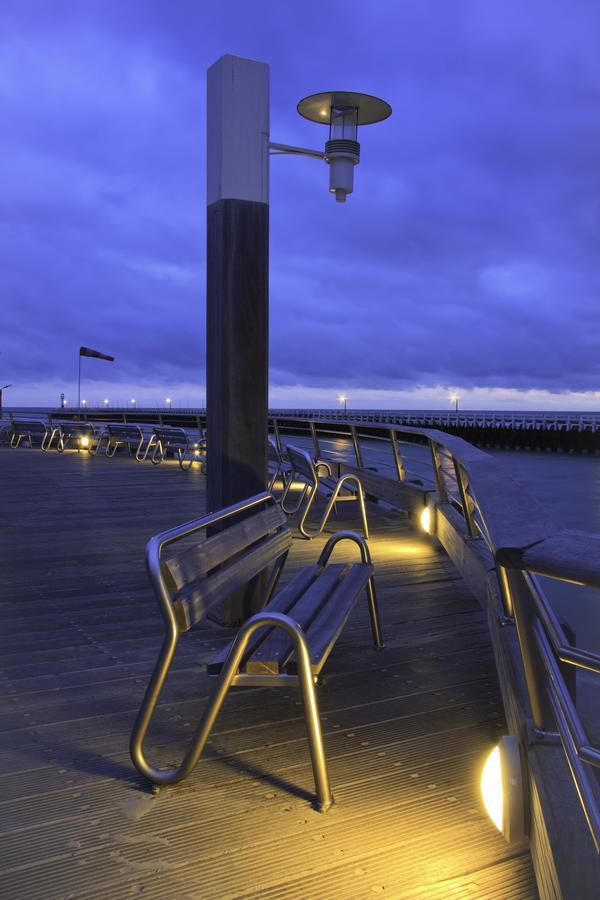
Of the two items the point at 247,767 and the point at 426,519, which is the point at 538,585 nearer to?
the point at 247,767

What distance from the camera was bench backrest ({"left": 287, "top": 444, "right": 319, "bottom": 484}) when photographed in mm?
6789

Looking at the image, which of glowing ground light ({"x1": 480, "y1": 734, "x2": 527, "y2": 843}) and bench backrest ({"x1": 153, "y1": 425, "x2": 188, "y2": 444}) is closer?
glowing ground light ({"x1": 480, "y1": 734, "x2": 527, "y2": 843})

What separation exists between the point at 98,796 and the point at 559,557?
1.75m

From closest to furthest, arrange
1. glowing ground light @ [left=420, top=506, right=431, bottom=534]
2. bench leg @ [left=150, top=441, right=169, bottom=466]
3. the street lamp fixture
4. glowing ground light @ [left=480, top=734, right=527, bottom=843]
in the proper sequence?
glowing ground light @ [left=480, top=734, right=527, bottom=843]
the street lamp fixture
glowing ground light @ [left=420, top=506, right=431, bottom=534]
bench leg @ [left=150, top=441, right=169, bottom=466]

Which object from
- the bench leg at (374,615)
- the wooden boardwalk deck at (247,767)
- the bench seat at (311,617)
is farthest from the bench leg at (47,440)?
the bench seat at (311,617)

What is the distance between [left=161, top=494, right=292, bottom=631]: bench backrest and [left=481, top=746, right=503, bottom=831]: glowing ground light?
0.96 m

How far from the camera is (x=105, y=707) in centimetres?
301

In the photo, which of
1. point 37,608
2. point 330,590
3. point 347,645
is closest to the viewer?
point 330,590

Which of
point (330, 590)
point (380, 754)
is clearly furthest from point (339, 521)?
point (380, 754)

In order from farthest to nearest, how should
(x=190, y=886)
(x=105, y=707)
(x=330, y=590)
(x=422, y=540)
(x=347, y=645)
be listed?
(x=422, y=540) < (x=347, y=645) < (x=330, y=590) < (x=105, y=707) < (x=190, y=886)

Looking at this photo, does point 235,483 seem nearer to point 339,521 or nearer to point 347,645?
point 347,645

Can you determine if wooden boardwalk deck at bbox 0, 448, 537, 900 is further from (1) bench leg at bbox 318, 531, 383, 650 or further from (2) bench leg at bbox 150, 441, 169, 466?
(2) bench leg at bbox 150, 441, 169, 466

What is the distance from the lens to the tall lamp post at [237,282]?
12.6ft

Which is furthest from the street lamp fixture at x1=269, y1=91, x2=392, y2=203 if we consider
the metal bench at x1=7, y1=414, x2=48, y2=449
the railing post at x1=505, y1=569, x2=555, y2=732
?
the metal bench at x1=7, y1=414, x2=48, y2=449
